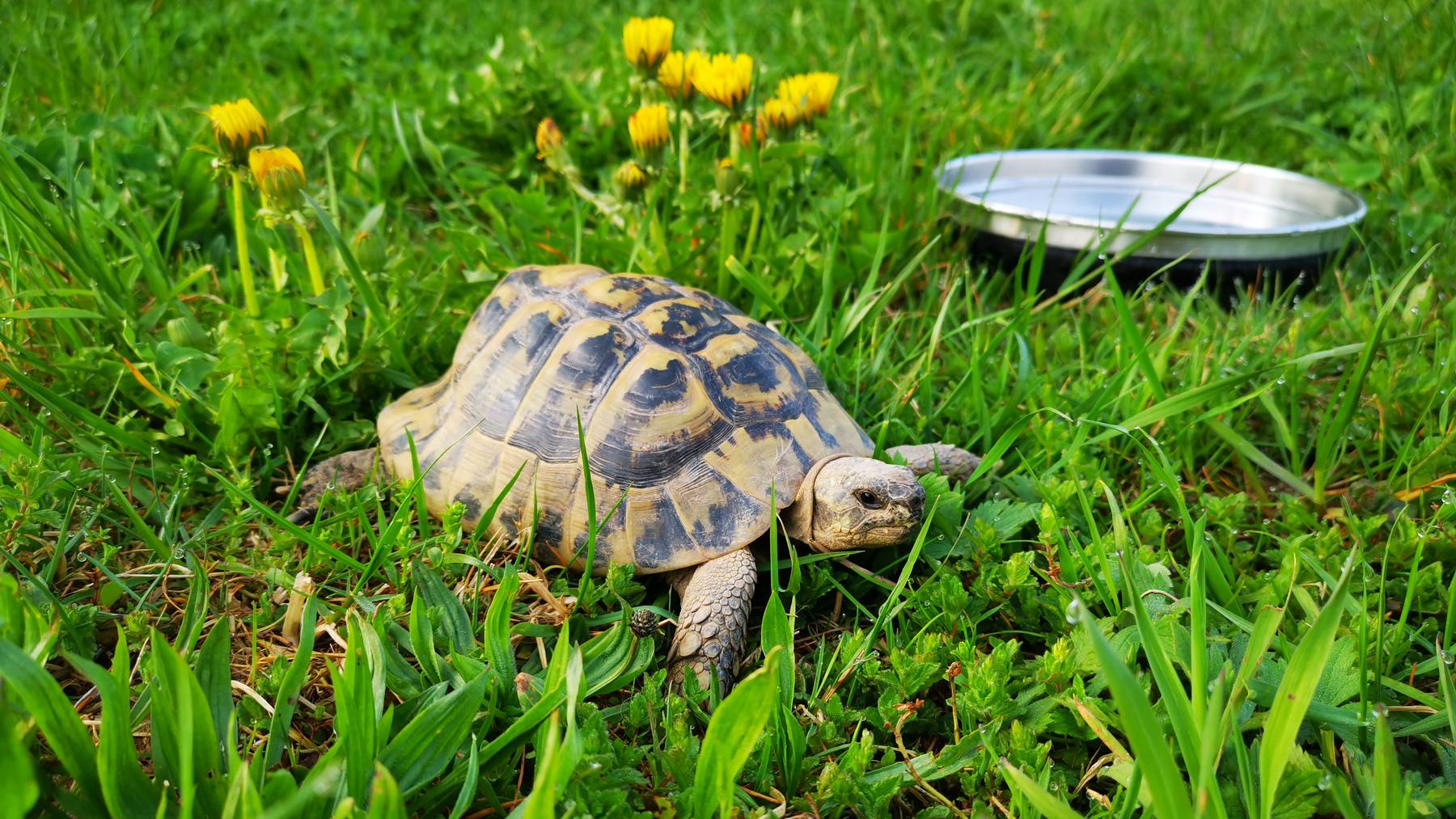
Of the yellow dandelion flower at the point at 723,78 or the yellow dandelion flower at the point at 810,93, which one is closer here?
the yellow dandelion flower at the point at 723,78

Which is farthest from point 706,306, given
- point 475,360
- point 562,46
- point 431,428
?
point 562,46

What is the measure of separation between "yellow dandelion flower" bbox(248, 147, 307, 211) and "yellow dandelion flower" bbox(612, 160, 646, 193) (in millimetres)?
845

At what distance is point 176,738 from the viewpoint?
1330 mm

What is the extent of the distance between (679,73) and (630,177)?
32cm

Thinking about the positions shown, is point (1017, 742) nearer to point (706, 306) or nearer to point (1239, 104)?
point (706, 306)

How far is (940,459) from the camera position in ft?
7.35

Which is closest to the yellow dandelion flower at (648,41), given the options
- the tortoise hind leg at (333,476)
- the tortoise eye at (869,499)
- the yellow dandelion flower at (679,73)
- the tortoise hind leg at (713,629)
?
the yellow dandelion flower at (679,73)

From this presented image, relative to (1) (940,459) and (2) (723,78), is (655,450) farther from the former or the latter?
(2) (723,78)

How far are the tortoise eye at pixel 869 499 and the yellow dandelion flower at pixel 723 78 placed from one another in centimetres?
130

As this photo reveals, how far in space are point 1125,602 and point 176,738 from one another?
160 centimetres

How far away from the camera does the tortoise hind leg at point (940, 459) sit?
2.20 meters

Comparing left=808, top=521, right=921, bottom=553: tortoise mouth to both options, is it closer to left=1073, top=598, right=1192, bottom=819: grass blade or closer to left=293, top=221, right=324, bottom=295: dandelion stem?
left=1073, top=598, right=1192, bottom=819: grass blade

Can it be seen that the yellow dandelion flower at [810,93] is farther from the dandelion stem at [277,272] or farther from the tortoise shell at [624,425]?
the dandelion stem at [277,272]

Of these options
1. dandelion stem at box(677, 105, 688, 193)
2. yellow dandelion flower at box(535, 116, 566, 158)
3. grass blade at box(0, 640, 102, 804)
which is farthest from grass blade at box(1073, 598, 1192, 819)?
yellow dandelion flower at box(535, 116, 566, 158)
